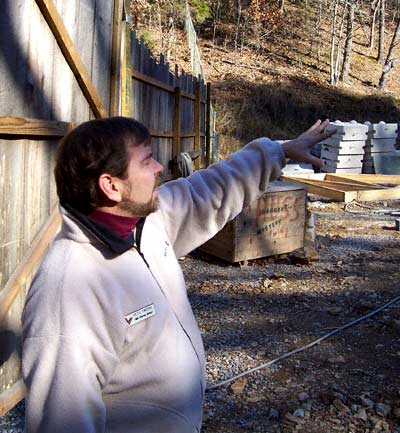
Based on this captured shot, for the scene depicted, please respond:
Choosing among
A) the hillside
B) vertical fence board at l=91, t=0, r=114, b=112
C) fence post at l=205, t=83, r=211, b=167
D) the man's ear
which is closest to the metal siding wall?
vertical fence board at l=91, t=0, r=114, b=112

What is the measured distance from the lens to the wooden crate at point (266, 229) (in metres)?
6.81

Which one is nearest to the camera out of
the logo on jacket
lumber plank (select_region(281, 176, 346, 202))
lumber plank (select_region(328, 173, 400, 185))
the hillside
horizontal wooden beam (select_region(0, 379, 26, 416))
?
the logo on jacket

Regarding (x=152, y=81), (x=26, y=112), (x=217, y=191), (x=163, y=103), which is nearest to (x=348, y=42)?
(x=163, y=103)

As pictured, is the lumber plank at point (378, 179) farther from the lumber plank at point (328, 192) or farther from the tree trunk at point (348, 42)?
the tree trunk at point (348, 42)

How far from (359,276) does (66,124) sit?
4210 millimetres

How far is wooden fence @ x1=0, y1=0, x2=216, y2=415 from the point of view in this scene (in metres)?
3.25

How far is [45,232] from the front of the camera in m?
Result: 3.79

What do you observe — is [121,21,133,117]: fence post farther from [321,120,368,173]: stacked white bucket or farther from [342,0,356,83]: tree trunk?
[342,0,356,83]: tree trunk

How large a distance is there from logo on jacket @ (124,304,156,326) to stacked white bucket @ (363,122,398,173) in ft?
48.8

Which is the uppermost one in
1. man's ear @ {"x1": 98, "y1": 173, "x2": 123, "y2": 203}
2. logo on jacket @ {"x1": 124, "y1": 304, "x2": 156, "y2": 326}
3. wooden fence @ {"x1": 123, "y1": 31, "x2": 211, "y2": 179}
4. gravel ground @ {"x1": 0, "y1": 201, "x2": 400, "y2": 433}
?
wooden fence @ {"x1": 123, "y1": 31, "x2": 211, "y2": 179}

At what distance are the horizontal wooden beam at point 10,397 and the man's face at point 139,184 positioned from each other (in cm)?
216

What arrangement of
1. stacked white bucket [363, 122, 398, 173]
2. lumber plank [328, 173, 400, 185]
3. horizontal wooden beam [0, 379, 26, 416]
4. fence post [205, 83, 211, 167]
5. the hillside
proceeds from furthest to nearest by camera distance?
the hillside → stacked white bucket [363, 122, 398, 173] → lumber plank [328, 173, 400, 185] → fence post [205, 83, 211, 167] → horizontal wooden beam [0, 379, 26, 416]

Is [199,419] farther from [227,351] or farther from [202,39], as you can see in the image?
[202,39]

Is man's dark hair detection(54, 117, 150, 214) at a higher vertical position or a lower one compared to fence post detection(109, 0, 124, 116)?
lower
